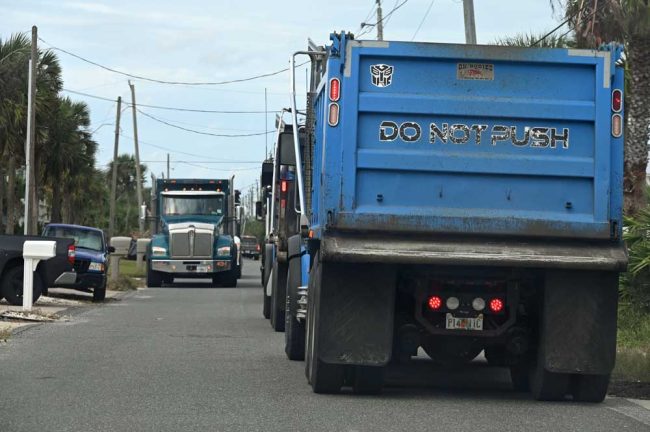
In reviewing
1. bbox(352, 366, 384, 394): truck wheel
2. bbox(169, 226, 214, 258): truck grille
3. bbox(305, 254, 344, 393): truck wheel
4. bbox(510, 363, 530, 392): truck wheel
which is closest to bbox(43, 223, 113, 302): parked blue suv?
bbox(169, 226, 214, 258): truck grille

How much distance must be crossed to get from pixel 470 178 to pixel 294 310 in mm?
3559

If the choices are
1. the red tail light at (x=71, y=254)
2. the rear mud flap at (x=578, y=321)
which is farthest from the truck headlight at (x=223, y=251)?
the rear mud flap at (x=578, y=321)

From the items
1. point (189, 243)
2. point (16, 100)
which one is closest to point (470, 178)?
point (189, 243)

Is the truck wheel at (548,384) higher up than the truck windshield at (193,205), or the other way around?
the truck windshield at (193,205)

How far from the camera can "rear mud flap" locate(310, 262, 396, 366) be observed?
10.5 meters

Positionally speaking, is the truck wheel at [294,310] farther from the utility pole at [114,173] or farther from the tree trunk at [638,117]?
the utility pole at [114,173]

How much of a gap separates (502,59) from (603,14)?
14.0 meters

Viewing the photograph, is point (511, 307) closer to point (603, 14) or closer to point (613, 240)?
point (613, 240)

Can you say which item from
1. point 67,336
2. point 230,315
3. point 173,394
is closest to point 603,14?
point 230,315

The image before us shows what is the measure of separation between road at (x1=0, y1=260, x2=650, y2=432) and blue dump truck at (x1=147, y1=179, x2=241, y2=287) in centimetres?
1853

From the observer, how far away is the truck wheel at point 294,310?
13.4m

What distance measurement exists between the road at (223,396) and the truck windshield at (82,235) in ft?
34.9

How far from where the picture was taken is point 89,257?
Answer: 2664cm

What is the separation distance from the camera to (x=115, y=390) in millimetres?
10984
